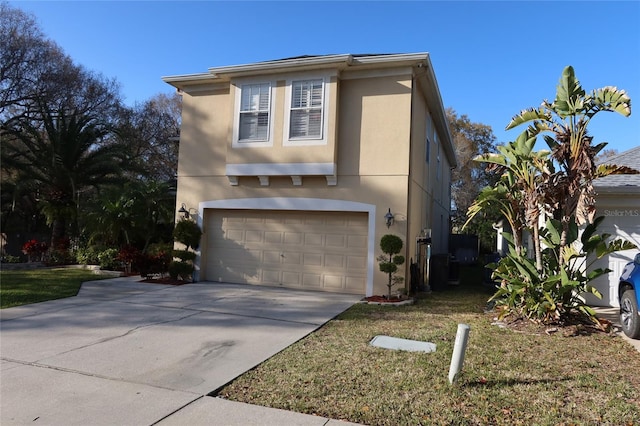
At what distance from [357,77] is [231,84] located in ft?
11.9

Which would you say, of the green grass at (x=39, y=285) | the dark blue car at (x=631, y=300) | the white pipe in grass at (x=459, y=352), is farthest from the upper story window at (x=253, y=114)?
the dark blue car at (x=631, y=300)

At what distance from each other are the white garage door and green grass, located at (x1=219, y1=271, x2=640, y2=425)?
3.17 meters

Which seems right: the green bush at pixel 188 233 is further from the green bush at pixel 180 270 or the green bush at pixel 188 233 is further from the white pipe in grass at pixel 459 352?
the white pipe in grass at pixel 459 352

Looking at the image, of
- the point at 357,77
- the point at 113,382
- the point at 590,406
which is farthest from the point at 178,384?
the point at 357,77

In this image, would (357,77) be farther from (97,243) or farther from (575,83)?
(97,243)

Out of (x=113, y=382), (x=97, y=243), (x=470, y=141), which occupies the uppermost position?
(x=470, y=141)

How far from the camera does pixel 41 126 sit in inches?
915

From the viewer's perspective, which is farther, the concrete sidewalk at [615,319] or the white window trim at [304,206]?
the white window trim at [304,206]

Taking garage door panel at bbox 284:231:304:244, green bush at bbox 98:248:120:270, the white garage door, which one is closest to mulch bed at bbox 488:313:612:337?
the white garage door

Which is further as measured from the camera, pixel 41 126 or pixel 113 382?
pixel 41 126

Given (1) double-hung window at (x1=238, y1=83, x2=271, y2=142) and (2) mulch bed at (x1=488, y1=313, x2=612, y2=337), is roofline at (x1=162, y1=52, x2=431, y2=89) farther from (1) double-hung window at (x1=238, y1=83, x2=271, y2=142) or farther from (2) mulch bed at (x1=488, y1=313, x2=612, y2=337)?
(2) mulch bed at (x1=488, y1=313, x2=612, y2=337)

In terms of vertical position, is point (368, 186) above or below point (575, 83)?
below

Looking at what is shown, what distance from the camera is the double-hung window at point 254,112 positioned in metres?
11.9

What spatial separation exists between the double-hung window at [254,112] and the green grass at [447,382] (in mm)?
6662
